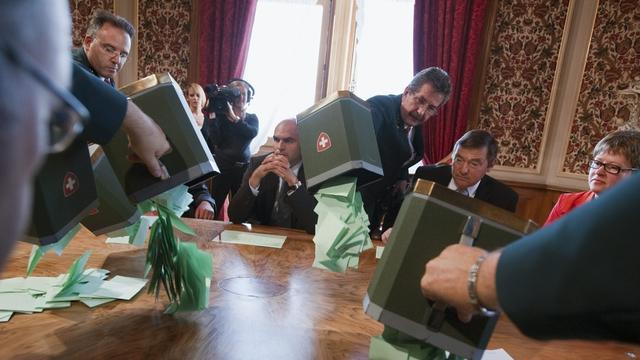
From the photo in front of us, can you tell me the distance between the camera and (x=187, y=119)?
37.9 inches

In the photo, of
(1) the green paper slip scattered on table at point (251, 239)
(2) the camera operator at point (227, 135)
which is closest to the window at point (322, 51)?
(2) the camera operator at point (227, 135)

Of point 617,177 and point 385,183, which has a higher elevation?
point 617,177

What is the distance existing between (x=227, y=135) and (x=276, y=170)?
1.08 m

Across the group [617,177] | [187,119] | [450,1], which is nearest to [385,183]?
[617,177]

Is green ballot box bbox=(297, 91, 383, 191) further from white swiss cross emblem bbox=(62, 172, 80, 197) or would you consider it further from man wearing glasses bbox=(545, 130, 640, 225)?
man wearing glasses bbox=(545, 130, 640, 225)

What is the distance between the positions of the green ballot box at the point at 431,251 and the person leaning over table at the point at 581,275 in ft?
0.56

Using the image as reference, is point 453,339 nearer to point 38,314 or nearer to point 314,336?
point 314,336

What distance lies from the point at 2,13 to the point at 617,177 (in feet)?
7.03

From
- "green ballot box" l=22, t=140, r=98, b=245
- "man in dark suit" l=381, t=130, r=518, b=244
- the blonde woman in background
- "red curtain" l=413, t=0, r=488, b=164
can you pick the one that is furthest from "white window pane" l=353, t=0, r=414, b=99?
"green ballot box" l=22, t=140, r=98, b=245

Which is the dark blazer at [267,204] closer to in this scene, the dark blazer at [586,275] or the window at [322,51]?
the dark blazer at [586,275]

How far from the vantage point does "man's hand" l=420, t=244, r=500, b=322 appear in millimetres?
583

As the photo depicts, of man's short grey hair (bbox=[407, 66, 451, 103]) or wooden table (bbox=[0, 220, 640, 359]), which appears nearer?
wooden table (bbox=[0, 220, 640, 359])

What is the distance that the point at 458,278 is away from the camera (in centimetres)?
63

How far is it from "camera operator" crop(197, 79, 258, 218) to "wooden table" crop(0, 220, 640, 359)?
62.1 inches
